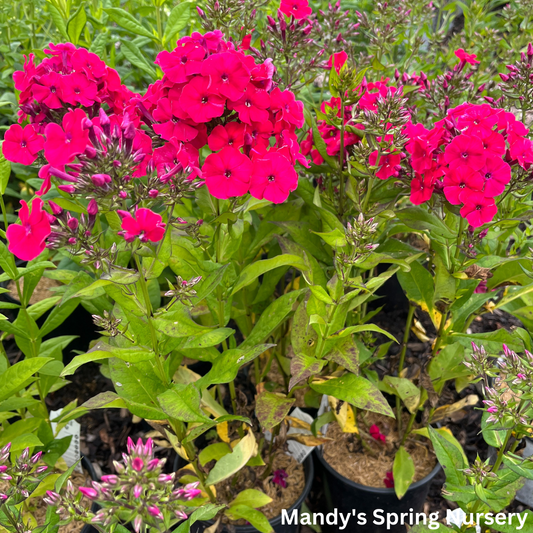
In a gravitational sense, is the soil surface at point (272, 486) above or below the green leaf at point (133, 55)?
below

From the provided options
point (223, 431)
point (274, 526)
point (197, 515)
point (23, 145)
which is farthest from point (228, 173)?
point (274, 526)

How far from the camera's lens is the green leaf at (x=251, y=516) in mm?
1545

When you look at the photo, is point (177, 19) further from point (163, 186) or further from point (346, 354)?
point (346, 354)

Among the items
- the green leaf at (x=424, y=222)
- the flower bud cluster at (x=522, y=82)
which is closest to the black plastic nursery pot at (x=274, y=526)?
the green leaf at (x=424, y=222)

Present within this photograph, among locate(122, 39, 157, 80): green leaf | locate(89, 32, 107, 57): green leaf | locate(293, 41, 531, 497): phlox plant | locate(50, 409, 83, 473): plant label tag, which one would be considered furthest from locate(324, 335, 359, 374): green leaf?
locate(89, 32, 107, 57): green leaf

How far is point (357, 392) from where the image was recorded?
4.58 feet

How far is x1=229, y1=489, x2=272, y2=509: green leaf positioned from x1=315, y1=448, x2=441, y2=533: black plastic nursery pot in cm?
39

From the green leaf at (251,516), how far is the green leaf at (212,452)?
172 mm

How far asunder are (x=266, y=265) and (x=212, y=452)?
771mm

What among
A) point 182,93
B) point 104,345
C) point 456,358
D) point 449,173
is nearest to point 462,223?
point 449,173

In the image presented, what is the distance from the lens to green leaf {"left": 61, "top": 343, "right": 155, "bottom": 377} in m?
1.14

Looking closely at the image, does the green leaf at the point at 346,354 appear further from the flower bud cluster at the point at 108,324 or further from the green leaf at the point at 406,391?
the flower bud cluster at the point at 108,324

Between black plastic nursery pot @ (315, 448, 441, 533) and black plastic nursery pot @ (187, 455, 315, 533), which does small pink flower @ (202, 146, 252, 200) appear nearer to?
black plastic nursery pot @ (187, 455, 315, 533)

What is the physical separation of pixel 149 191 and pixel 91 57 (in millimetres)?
574
